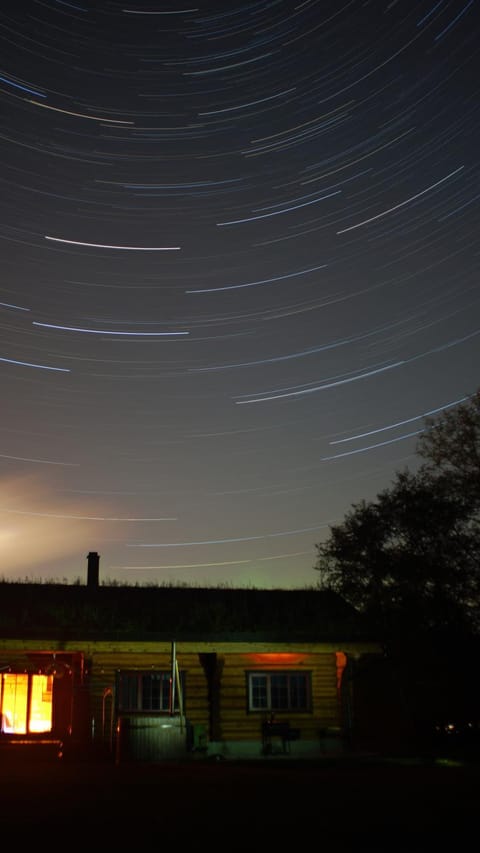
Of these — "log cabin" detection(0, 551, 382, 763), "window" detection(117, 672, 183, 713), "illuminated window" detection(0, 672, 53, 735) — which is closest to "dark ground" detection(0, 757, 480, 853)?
"log cabin" detection(0, 551, 382, 763)

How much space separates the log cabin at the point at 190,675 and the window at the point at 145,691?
0.02 m

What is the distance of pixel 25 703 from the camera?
21.0 metres

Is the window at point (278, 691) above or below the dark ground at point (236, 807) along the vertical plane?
above

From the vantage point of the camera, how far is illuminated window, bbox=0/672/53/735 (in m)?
20.5

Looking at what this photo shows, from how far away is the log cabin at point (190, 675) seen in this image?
64.0 ft

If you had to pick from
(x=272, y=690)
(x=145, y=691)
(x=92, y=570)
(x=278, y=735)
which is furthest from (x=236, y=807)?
(x=92, y=570)

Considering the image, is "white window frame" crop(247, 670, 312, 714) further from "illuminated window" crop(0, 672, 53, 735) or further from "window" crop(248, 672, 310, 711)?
"illuminated window" crop(0, 672, 53, 735)

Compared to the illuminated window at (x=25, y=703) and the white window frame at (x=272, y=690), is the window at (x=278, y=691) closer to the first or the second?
the white window frame at (x=272, y=690)

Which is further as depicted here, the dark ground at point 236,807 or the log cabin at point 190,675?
the log cabin at point 190,675

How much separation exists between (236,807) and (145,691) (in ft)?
35.6

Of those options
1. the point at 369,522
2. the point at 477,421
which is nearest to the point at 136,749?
the point at 369,522

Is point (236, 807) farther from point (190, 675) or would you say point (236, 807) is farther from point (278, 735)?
point (190, 675)

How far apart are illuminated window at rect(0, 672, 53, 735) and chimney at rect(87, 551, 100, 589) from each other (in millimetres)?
6060

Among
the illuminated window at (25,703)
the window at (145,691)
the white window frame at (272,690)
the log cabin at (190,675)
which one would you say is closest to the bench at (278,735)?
the log cabin at (190,675)
